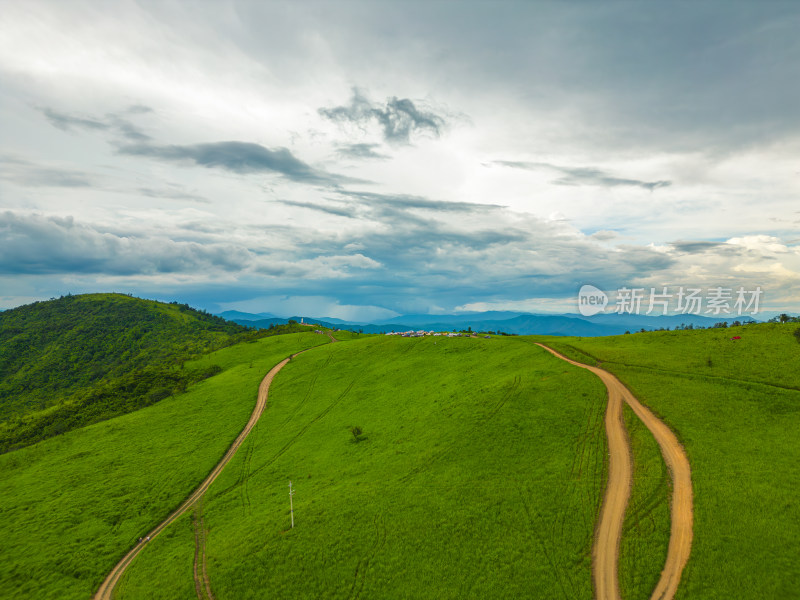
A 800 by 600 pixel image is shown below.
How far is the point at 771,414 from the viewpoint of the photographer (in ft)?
162

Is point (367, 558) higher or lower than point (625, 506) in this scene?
lower

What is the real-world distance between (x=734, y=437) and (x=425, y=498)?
4253cm

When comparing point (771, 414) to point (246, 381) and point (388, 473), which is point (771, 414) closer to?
point (388, 473)

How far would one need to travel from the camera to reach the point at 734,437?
45781 millimetres

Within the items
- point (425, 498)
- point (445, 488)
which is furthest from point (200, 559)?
point (445, 488)

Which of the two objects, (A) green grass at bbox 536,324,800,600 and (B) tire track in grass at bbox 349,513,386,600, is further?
(B) tire track in grass at bbox 349,513,386,600

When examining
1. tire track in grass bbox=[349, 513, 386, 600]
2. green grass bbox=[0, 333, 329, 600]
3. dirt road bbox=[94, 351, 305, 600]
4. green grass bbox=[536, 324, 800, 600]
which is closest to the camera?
green grass bbox=[536, 324, 800, 600]

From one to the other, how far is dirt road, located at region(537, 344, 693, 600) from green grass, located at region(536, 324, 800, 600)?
86 cm

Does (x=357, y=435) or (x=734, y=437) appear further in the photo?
(x=357, y=435)

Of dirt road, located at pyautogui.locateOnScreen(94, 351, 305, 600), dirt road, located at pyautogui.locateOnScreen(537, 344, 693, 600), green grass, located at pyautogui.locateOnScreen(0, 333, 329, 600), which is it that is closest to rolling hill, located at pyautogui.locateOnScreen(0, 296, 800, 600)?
green grass, located at pyautogui.locateOnScreen(0, 333, 329, 600)

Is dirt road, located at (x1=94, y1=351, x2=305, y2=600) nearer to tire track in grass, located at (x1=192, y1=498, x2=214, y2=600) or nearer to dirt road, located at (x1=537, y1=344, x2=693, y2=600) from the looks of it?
tire track in grass, located at (x1=192, y1=498, x2=214, y2=600)

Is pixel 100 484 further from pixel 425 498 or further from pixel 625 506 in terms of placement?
pixel 625 506

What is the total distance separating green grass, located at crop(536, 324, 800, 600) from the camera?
30.1 m

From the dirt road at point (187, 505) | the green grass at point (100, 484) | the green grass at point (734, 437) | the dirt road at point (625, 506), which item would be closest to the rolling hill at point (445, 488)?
the green grass at point (734, 437)
